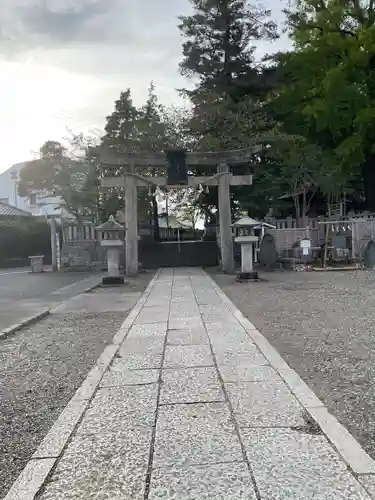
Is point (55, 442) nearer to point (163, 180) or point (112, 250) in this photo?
point (112, 250)

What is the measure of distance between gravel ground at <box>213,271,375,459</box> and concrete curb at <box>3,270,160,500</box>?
5.31 feet

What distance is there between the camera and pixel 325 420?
298 cm

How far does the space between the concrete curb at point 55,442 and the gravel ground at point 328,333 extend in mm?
1619

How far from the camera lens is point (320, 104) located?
18.8 metres

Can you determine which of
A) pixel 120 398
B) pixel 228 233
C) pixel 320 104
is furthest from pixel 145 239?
pixel 120 398

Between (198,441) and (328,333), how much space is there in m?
3.52

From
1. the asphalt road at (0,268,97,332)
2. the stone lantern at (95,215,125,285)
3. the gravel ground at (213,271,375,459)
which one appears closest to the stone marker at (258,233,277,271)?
the gravel ground at (213,271,375,459)

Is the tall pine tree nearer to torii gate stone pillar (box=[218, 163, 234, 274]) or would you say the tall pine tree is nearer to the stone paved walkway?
torii gate stone pillar (box=[218, 163, 234, 274])

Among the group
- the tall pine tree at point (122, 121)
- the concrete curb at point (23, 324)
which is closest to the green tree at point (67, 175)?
the tall pine tree at point (122, 121)

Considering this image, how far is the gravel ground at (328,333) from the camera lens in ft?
11.1

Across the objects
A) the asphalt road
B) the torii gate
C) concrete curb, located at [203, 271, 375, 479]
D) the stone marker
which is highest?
the torii gate

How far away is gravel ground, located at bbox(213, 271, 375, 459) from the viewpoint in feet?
11.1

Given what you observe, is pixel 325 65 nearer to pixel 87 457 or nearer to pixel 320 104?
pixel 320 104

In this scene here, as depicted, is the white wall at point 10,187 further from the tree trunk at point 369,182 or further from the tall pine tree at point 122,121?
the tree trunk at point 369,182
